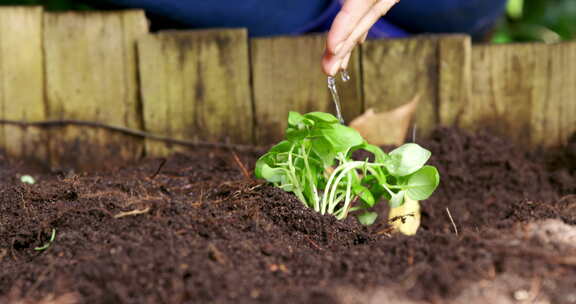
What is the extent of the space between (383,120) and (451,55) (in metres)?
0.39

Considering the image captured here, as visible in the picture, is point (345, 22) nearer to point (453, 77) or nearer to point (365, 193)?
point (365, 193)

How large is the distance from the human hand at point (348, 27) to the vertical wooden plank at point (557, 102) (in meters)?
1.15

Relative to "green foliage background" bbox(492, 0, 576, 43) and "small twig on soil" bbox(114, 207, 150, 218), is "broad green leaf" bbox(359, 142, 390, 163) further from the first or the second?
"green foliage background" bbox(492, 0, 576, 43)

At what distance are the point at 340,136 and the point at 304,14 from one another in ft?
4.61

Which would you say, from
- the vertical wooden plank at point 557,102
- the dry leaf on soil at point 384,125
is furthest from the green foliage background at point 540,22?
the dry leaf on soil at point 384,125

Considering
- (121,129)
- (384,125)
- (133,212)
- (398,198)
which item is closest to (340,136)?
(398,198)

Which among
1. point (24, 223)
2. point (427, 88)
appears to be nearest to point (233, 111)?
point (427, 88)

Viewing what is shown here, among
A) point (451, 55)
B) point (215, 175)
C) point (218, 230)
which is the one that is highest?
point (451, 55)

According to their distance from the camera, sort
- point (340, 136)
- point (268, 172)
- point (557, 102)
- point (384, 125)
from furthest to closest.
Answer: point (557, 102) → point (384, 125) → point (268, 172) → point (340, 136)

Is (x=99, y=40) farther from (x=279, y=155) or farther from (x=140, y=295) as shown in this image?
(x=140, y=295)

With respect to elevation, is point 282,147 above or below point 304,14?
below

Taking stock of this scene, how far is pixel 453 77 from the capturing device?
2.54 meters

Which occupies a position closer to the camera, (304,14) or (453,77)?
(453,77)

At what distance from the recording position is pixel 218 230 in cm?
134
